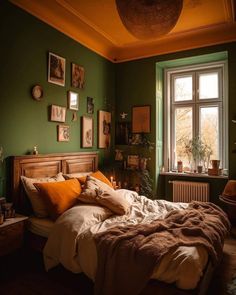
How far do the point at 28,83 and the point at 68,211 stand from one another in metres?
1.71

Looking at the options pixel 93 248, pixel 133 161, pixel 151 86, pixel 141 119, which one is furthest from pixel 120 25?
pixel 93 248

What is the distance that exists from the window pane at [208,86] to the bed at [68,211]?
2.39 metres

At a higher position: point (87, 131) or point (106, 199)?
point (87, 131)

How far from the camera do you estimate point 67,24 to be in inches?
142

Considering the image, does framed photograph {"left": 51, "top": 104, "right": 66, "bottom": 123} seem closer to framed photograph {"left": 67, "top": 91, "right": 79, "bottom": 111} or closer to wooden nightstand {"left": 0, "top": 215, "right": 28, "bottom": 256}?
framed photograph {"left": 67, "top": 91, "right": 79, "bottom": 111}

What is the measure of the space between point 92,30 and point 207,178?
10.5 feet

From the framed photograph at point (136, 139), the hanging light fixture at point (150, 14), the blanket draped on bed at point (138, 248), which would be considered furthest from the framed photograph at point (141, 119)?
the blanket draped on bed at point (138, 248)

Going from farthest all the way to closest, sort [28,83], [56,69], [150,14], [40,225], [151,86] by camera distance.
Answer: [151,86], [56,69], [28,83], [40,225], [150,14]

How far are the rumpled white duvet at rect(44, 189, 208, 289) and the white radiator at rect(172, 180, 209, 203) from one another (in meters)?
1.65

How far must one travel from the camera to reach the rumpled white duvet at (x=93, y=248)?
1709mm

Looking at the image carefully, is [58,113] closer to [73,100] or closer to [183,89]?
[73,100]

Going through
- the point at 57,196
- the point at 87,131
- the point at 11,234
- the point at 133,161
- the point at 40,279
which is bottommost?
the point at 40,279

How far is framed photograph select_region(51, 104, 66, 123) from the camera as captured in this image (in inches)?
134

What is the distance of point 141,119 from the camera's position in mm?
4695
